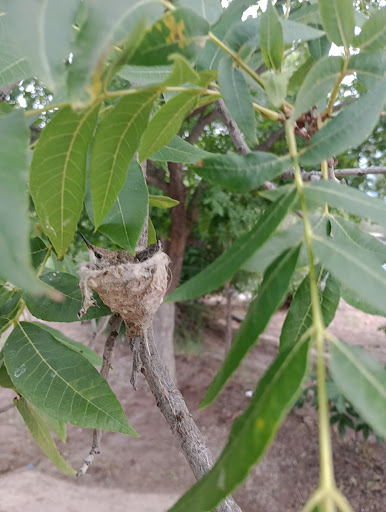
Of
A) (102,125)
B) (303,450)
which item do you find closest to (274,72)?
(102,125)

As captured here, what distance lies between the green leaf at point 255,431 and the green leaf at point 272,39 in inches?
12.4

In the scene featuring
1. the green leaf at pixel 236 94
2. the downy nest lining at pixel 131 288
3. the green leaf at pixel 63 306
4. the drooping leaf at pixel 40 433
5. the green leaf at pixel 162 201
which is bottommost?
the drooping leaf at pixel 40 433

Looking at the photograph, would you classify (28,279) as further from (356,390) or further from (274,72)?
(274,72)

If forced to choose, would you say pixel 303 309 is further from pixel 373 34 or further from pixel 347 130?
pixel 373 34

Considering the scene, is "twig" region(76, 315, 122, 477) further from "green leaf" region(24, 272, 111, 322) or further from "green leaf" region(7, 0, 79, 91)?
"green leaf" region(7, 0, 79, 91)

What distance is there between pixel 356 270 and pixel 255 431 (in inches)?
5.9

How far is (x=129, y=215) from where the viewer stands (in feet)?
2.04

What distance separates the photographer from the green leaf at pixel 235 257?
36 cm

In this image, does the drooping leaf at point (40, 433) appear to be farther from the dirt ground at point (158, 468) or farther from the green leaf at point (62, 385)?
the dirt ground at point (158, 468)

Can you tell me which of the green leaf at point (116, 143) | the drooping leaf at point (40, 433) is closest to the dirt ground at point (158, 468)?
the drooping leaf at point (40, 433)

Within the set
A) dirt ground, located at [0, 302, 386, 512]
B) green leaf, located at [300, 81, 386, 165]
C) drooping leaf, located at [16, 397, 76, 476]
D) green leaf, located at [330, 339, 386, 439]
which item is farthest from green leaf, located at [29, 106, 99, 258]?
dirt ground, located at [0, 302, 386, 512]

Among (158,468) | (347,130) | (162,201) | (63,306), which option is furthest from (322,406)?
(158,468)

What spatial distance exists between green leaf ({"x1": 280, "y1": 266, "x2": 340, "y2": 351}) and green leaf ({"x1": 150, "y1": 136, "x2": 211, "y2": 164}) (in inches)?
13.2

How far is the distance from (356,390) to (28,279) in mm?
220
